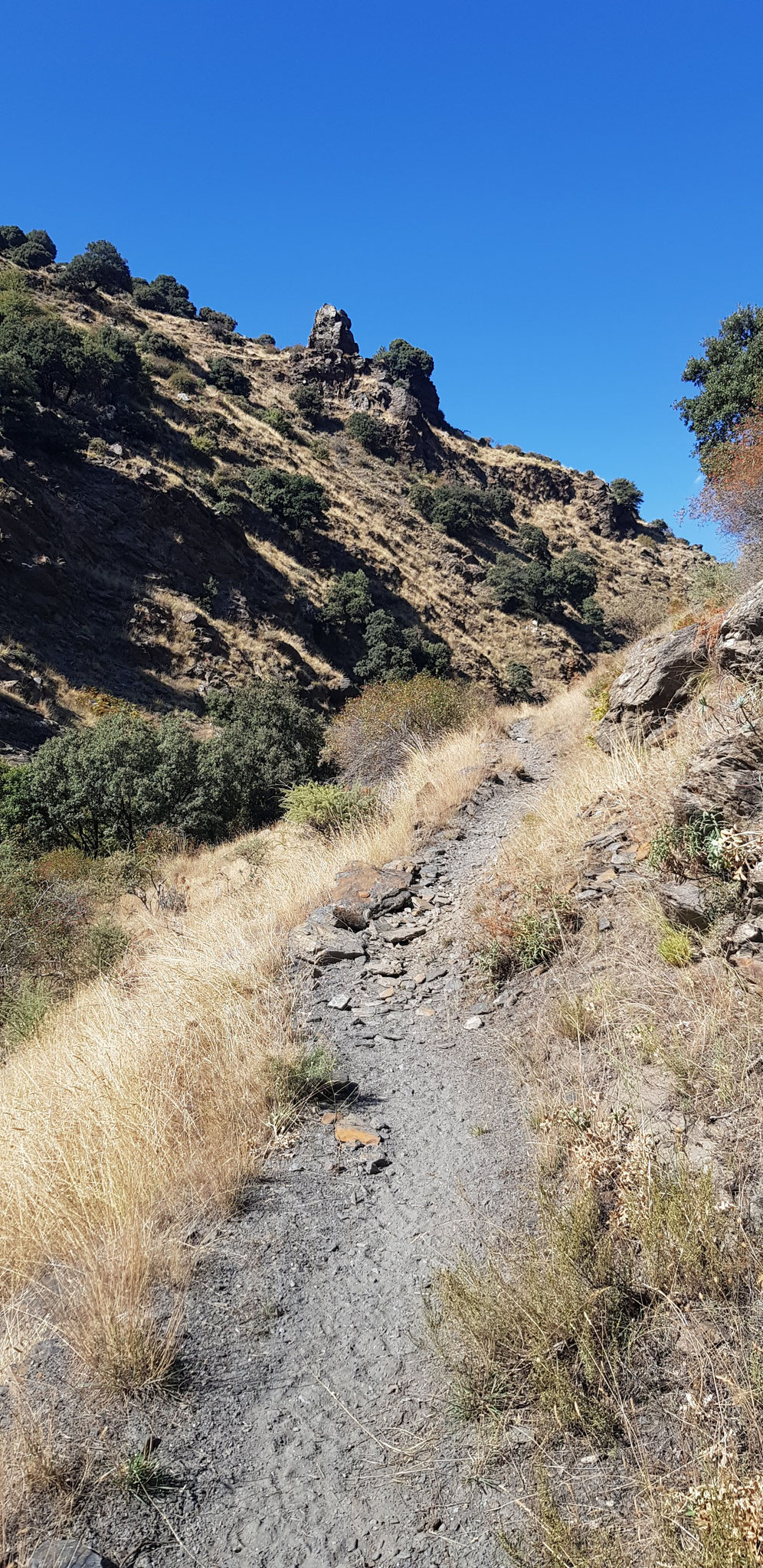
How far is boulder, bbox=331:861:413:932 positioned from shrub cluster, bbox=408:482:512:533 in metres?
39.0

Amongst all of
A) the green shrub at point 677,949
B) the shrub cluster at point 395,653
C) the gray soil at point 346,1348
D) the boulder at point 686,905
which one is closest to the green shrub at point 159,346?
the shrub cluster at point 395,653

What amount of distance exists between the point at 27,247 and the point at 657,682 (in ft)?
153

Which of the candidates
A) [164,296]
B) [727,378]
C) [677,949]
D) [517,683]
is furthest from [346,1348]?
[164,296]

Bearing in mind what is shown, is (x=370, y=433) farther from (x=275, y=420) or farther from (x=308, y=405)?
(x=275, y=420)

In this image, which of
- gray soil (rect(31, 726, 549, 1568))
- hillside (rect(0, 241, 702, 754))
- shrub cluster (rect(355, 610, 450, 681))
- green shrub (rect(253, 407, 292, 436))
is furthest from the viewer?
green shrub (rect(253, 407, 292, 436))

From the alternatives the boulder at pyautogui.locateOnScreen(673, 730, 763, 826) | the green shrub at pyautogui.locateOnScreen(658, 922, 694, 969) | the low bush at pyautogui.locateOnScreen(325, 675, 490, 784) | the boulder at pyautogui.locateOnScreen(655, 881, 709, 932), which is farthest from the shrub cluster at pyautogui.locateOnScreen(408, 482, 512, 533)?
the green shrub at pyautogui.locateOnScreen(658, 922, 694, 969)

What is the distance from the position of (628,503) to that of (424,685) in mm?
45310

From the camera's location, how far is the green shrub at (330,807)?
10820mm

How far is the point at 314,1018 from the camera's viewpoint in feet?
16.2

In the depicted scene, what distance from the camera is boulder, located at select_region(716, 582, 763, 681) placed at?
4.44m

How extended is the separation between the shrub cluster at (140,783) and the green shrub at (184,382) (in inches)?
1000

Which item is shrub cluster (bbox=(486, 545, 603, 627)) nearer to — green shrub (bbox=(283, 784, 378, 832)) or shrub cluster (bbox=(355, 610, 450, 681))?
shrub cluster (bbox=(355, 610, 450, 681))

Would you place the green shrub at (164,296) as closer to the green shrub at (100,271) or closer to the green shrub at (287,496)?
the green shrub at (100,271)

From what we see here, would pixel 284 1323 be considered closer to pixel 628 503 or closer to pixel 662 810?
pixel 662 810
